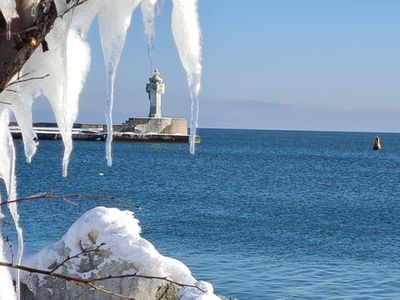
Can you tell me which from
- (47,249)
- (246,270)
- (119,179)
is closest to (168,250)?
(246,270)

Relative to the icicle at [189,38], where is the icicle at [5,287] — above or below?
below

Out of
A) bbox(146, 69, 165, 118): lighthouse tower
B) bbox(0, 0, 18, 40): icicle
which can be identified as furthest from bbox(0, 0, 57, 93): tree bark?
bbox(146, 69, 165, 118): lighthouse tower

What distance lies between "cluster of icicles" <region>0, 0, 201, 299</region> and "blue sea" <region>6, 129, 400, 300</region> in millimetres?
711

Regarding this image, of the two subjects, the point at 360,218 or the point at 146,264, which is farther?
the point at 360,218

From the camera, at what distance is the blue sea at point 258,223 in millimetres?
22234

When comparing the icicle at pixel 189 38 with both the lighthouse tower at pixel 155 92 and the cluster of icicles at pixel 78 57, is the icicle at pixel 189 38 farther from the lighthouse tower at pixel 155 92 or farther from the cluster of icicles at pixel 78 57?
the lighthouse tower at pixel 155 92

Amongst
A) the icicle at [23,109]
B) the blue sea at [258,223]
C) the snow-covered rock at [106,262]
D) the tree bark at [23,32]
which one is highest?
the tree bark at [23,32]

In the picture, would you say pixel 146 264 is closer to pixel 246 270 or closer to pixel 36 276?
pixel 36 276

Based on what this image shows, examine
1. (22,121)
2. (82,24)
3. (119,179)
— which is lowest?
(119,179)

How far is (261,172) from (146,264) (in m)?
71.8

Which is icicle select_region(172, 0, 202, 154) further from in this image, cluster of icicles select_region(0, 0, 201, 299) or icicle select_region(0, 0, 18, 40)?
icicle select_region(0, 0, 18, 40)

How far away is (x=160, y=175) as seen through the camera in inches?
2798

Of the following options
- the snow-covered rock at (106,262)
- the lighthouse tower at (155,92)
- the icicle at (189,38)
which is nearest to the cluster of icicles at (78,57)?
the icicle at (189,38)

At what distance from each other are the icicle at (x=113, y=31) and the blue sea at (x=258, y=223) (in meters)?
0.93
